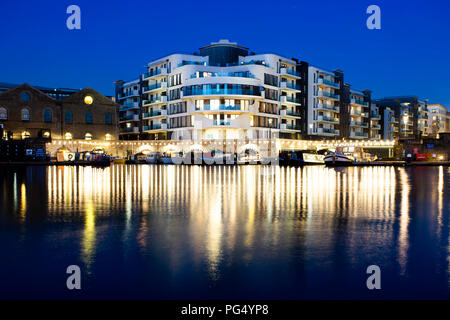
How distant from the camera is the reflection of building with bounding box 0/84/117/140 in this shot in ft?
222

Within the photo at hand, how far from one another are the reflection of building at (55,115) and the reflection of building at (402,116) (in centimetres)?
7947

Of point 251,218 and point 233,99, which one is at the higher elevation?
point 233,99

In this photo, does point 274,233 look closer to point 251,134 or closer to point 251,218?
point 251,218

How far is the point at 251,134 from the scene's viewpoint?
72.9 meters

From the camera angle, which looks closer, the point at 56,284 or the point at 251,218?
the point at 56,284

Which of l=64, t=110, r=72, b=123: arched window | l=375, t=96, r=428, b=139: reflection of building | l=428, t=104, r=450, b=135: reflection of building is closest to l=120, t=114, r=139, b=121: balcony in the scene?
l=64, t=110, r=72, b=123: arched window

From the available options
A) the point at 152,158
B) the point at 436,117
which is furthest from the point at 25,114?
the point at 436,117

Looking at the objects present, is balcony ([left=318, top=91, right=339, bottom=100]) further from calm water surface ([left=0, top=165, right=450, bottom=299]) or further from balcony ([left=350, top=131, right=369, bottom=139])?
calm water surface ([left=0, top=165, right=450, bottom=299])

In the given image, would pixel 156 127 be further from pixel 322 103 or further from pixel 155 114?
pixel 322 103

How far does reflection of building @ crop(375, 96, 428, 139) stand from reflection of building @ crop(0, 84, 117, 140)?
79469 millimetres
